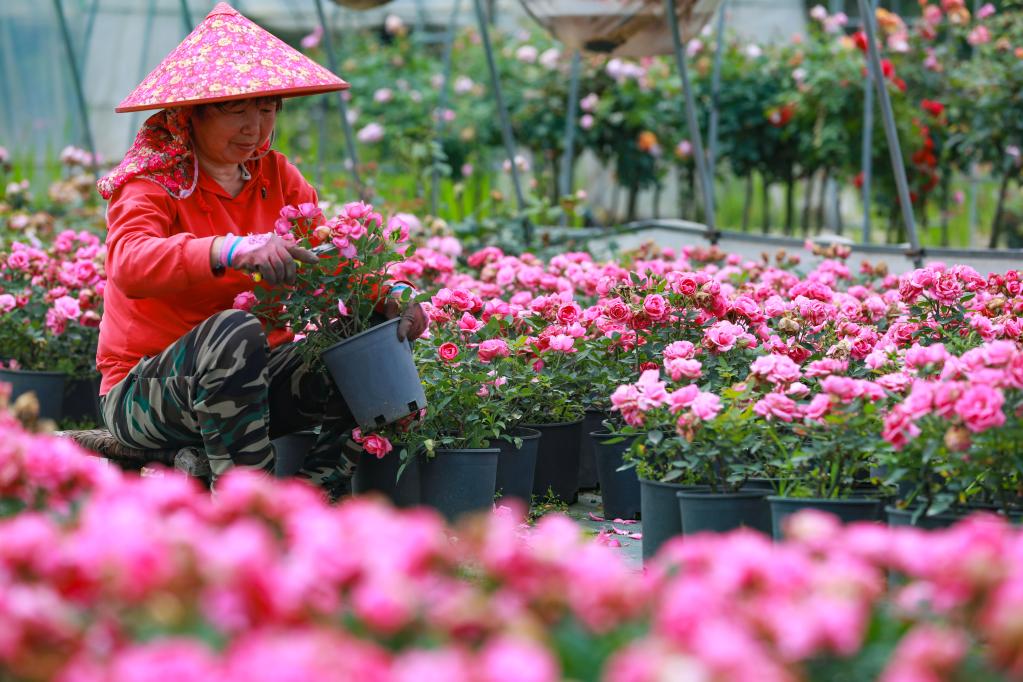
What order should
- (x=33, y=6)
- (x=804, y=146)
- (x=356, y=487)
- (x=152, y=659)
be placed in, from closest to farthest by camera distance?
(x=152, y=659) → (x=356, y=487) → (x=804, y=146) → (x=33, y=6)

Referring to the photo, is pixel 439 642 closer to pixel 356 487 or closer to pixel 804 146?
pixel 356 487

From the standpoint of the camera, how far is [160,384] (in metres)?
2.70

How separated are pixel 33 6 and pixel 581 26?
535cm

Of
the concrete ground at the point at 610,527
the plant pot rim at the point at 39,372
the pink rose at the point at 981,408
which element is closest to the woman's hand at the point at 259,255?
the concrete ground at the point at 610,527

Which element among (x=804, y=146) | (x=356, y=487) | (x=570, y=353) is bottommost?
(x=356, y=487)

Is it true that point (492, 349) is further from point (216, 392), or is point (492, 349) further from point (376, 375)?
point (216, 392)

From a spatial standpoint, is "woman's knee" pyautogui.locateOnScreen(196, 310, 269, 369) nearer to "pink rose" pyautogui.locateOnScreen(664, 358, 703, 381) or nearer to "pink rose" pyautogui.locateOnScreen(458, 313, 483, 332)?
"pink rose" pyautogui.locateOnScreen(458, 313, 483, 332)

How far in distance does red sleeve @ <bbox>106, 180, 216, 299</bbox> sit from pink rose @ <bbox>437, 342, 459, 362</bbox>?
1.65 ft

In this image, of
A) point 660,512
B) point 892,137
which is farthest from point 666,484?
point 892,137

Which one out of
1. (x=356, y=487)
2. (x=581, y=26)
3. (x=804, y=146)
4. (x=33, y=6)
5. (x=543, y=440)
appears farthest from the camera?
(x=33, y=6)

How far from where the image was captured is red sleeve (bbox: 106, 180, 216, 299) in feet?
8.32

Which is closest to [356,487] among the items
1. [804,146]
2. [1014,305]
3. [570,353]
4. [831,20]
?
[570,353]

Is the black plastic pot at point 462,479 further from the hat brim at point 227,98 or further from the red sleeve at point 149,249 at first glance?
the hat brim at point 227,98

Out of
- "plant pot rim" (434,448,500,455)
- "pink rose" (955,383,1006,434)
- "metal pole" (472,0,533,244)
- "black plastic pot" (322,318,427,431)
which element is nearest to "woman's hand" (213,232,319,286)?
"black plastic pot" (322,318,427,431)
